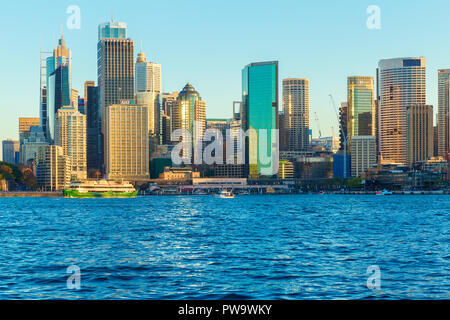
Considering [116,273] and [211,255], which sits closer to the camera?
[116,273]

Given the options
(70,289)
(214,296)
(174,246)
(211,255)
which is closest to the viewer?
(214,296)

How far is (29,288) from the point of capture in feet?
98.5

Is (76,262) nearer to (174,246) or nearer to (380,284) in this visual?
(174,246)

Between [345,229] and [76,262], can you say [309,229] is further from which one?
[76,262]

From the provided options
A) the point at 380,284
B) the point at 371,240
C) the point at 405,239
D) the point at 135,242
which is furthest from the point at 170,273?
the point at 405,239

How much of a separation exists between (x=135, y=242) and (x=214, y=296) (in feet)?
92.8

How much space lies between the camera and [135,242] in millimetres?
54688

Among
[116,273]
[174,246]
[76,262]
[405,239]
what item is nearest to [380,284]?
[116,273]

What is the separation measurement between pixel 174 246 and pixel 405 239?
22929 mm
